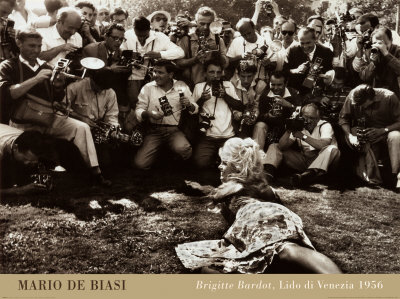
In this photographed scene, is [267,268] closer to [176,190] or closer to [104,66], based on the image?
[176,190]

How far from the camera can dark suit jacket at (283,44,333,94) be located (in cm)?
724

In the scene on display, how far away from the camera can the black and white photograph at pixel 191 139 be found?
14.6ft

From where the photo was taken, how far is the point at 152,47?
720 cm

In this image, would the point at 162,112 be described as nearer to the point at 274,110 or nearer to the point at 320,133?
the point at 274,110

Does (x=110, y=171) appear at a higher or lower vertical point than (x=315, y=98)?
lower

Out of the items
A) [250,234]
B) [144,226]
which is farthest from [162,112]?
[250,234]

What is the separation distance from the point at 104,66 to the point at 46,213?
2254mm

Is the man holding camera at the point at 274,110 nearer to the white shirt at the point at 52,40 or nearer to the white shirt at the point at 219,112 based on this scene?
the white shirt at the point at 219,112

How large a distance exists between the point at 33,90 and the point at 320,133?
142 inches

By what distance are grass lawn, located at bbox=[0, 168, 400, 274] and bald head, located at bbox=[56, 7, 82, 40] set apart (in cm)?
183

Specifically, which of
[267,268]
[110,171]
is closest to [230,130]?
[110,171]

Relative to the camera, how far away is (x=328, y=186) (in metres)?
6.43

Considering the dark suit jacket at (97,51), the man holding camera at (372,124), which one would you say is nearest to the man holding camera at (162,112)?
the dark suit jacket at (97,51)

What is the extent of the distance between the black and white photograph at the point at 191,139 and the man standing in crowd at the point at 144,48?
0.02m
